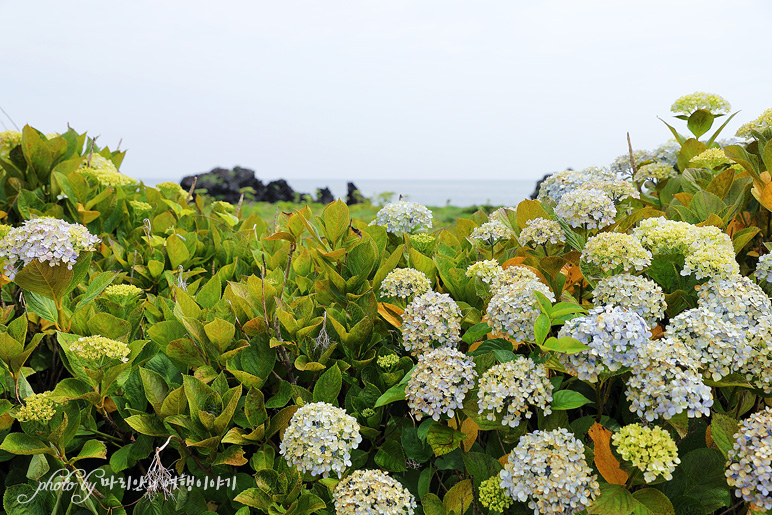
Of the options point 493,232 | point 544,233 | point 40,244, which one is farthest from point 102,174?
point 544,233

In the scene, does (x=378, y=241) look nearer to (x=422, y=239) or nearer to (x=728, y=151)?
(x=422, y=239)

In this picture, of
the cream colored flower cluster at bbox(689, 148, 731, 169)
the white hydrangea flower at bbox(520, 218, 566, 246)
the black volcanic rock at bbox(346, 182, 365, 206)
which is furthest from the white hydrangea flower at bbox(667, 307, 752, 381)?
the black volcanic rock at bbox(346, 182, 365, 206)

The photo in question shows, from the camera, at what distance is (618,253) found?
1663mm

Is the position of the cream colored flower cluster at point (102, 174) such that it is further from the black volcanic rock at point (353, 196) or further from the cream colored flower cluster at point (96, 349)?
the black volcanic rock at point (353, 196)

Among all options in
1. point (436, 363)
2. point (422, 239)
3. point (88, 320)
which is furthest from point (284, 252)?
point (436, 363)

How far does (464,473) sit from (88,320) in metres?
1.49

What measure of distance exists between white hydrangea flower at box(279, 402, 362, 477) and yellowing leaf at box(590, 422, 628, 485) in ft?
2.16

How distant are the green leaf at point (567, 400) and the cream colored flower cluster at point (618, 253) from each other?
0.42 m

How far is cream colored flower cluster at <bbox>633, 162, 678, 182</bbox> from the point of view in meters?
2.80

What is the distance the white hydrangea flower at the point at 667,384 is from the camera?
1.32 metres

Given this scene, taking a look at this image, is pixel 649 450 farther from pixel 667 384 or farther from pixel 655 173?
pixel 655 173

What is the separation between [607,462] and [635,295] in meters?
0.48

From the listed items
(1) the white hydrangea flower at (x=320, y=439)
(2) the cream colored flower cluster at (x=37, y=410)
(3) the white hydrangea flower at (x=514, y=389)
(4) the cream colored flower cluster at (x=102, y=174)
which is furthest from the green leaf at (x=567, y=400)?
(4) the cream colored flower cluster at (x=102, y=174)

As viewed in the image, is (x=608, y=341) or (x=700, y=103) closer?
(x=608, y=341)
